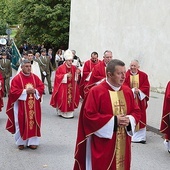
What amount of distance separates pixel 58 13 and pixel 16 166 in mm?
24241

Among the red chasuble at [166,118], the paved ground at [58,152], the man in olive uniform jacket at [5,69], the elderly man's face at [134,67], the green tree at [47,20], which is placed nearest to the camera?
the paved ground at [58,152]

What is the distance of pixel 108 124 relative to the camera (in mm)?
4836

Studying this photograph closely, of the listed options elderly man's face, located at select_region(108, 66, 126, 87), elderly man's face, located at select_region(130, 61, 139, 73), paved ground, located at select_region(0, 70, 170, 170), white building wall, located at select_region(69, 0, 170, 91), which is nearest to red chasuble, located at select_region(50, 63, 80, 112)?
paved ground, located at select_region(0, 70, 170, 170)

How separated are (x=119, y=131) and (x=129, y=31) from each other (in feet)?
49.1

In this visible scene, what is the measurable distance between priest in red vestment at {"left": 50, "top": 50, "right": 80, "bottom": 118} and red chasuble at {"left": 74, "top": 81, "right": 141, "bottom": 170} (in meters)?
7.00

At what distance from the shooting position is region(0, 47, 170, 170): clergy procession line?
4.88m

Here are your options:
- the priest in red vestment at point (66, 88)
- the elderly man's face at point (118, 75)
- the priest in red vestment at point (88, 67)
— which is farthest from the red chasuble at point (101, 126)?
the priest in red vestment at point (88, 67)

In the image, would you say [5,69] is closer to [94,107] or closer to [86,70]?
[86,70]

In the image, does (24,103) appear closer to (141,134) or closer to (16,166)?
(16,166)

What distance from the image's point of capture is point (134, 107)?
5.18m

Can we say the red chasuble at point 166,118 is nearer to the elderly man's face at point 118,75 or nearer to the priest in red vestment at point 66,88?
the elderly man's face at point 118,75

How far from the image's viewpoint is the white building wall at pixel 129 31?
17359mm

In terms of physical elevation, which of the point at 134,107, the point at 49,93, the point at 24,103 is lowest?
the point at 49,93

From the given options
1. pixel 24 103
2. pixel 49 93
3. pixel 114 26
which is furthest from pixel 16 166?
pixel 114 26
